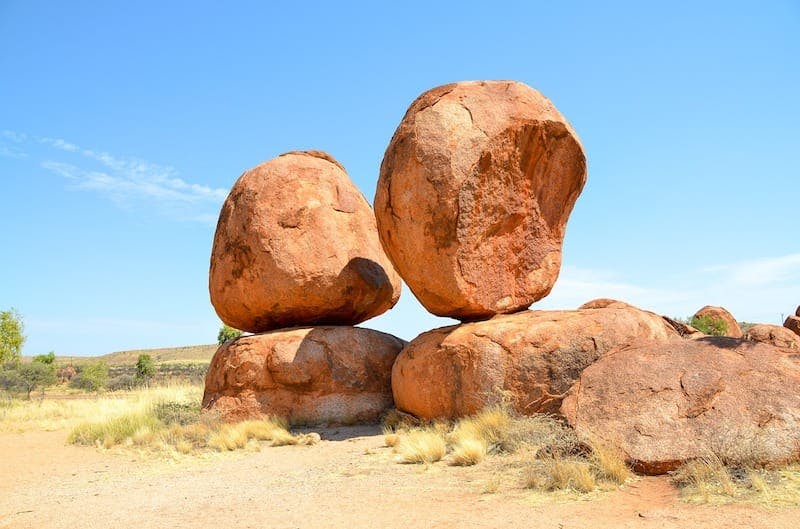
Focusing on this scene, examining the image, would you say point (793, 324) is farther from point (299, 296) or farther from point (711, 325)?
point (299, 296)

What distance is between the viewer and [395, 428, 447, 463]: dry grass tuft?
6.86 metres

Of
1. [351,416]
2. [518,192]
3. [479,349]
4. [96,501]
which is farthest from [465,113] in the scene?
[96,501]

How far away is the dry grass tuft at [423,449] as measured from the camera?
686 cm

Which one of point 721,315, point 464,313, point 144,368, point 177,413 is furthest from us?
point 144,368

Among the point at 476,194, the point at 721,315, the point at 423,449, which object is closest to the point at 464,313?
the point at 476,194

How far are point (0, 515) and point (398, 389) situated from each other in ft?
16.1

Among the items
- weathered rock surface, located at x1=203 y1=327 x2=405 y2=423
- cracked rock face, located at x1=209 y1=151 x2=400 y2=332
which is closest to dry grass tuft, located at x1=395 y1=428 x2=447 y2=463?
weathered rock surface, located at x1=203 y1=327 x2=405 y2=423

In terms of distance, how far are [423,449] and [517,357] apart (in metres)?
1.80

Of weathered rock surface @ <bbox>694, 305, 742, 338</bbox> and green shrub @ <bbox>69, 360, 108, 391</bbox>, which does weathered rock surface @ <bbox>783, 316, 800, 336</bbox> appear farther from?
green shrub @ <bbox>69, 360, 108, 391</bbox>

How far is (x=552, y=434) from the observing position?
645 centimetres

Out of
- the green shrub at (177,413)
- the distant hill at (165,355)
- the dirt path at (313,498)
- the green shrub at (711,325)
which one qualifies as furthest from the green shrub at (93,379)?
the distant hill at (165,355)

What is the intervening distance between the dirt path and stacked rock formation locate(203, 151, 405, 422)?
5.10 ft

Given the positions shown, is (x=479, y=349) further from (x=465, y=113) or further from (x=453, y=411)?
(x=465, y=113)

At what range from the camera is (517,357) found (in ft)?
26.2
